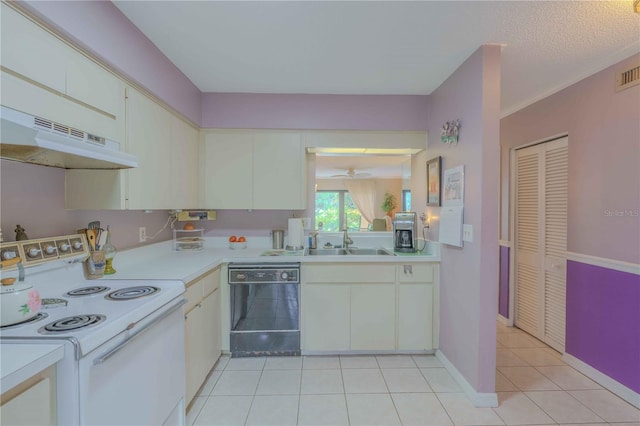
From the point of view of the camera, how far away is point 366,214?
788 cm

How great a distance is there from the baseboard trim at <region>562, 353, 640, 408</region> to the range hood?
337cm

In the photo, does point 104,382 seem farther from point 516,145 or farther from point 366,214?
point 366,214

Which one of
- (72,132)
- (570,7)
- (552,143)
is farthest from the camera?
(552,143)

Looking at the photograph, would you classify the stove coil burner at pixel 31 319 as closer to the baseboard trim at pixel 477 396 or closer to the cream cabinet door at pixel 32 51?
the cream cabinet door at pixel 32 51

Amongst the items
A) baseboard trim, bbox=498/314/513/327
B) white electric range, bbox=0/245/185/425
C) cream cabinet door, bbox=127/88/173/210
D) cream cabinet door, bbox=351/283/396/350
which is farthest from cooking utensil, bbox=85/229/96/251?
baseboard trim, bbox=498/314/513/327

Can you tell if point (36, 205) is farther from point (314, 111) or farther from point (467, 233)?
point (467, 233)

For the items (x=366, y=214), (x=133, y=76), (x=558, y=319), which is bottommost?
(x=558, y=319)

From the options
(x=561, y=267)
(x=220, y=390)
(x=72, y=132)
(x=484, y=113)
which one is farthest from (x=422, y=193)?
(x=72, y=132)

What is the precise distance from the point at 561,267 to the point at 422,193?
1.34 m

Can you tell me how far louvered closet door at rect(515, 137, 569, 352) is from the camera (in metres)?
2.61

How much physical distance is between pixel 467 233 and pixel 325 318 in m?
1.34

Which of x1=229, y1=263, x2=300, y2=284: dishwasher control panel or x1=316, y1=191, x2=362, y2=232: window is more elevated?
x1=316, y1=191, x2=362, y2=232: window

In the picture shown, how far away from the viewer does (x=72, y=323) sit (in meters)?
1.11

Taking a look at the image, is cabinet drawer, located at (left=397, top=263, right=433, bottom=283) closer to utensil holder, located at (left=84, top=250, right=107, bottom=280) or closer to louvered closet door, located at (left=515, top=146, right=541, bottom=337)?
louvered closet door, located at (left=515, top=146, right=541, bottom=337)
